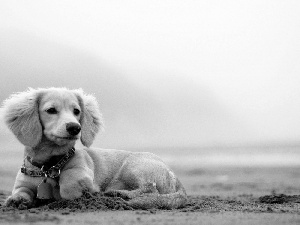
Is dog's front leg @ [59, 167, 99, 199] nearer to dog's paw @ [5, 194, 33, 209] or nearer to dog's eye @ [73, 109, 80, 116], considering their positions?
dog's paw @ [5, 194, 33, 209]

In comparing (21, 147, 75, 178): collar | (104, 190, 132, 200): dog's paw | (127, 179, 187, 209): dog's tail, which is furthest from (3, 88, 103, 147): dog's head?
(127, 179, 187, 209): dog's tail

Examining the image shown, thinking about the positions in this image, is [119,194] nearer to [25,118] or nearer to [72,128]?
[72,128]

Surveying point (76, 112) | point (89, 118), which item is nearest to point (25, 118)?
point (76, 112)

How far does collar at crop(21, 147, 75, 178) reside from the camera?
17.7ft

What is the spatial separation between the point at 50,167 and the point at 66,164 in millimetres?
172

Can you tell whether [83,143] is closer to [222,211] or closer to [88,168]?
[88,168]

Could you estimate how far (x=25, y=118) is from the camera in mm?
5543

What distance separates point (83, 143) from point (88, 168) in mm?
366

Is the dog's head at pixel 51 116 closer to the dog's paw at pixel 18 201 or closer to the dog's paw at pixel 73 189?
the dog's paw at pixel 73 189

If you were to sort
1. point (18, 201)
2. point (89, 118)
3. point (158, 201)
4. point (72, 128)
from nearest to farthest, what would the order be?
point (72, 128) < point (18, 201) < point (158, 201) < point (89, 118)

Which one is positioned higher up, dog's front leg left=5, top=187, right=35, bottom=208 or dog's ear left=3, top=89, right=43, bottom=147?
dog's ear left=3, top=89, right=43, bottom=147

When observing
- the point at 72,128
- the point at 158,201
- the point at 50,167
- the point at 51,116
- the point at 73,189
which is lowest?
the point at 158,201

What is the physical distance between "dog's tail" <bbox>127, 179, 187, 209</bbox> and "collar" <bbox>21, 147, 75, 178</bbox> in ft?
2.78

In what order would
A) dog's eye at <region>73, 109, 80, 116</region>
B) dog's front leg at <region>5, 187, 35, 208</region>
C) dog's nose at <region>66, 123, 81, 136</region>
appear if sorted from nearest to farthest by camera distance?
1. dog's nose at <region>66, 123, 81, 136</region>
2. dog's front leg at <region>5, 187, 35, 208</region>
3. dog's eye at <region>73, 109, 80, 116</region>
